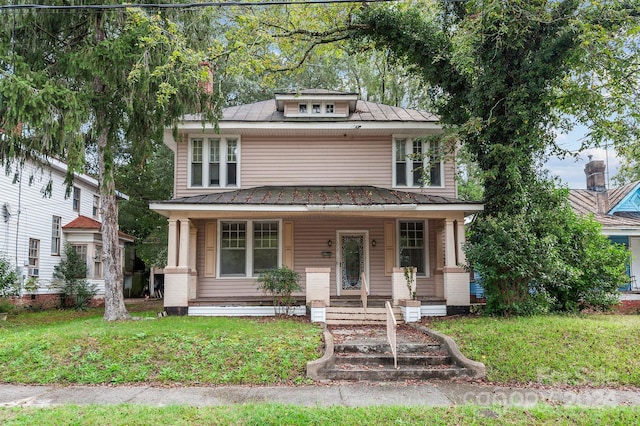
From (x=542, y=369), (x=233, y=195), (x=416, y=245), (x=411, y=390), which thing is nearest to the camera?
(x=411, y=390)

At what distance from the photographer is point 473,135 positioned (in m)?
12.0

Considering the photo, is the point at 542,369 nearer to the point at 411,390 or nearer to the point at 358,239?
the point at 411,390

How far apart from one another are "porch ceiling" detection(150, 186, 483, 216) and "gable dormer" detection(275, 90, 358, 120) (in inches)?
117

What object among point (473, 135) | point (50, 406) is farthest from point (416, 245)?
point (50, 406)

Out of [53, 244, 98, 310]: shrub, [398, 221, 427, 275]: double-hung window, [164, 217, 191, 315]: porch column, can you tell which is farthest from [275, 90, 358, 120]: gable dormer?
[53, 244, 98, 310]: shrub

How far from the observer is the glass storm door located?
1428cm

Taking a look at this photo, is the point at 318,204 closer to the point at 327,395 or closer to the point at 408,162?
the point at 408,162

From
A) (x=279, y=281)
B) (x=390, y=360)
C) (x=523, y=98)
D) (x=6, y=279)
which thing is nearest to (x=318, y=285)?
(x=279, y=281)

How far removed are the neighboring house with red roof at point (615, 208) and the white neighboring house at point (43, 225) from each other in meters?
18.6

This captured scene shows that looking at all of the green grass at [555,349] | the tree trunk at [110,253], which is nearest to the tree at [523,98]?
the green grass at [555,349]

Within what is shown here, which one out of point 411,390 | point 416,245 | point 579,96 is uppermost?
point 579,96

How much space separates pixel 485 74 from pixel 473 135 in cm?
151

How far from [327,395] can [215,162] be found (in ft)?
32.2

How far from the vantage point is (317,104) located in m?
15.1
